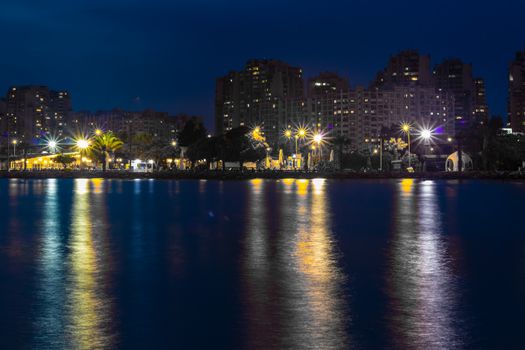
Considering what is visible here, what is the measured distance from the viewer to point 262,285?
Result: 11984mm

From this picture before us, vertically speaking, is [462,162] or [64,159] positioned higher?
[64,159]

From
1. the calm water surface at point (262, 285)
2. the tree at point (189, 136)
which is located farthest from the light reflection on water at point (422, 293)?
the tree at point (189, 136)

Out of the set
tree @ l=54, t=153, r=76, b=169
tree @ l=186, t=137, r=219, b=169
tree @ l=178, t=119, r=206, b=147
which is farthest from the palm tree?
tree @ l=186, t=137, r=219, b=169

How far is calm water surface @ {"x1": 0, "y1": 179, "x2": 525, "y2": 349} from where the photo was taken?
Answer: 28.4 feet

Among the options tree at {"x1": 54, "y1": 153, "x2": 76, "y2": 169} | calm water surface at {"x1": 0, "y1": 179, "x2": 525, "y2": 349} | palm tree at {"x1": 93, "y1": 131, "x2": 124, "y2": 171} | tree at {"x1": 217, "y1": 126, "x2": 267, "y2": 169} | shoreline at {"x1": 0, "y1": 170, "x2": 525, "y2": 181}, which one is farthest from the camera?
tree at {"x1": 54, "y1": 153, "x2": 76, "y2": 169}

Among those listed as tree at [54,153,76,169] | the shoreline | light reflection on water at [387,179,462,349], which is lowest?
light reflection on water at [387,179,462,349]

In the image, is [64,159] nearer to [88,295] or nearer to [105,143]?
[105,143]

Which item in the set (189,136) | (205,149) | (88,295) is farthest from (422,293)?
Answer: (189,136)

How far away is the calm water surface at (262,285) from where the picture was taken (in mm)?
8664

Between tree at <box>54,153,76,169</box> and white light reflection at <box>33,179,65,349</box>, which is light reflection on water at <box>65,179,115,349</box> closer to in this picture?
white light reflection at <box>33,179,65,349</box>

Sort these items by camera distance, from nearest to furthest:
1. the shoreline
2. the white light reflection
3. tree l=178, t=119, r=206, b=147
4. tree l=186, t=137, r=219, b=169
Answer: the white light reflection, the shoreline, tree l=186, t=137, r=219, b=169, tree l=178, t=119, r=206, b=147

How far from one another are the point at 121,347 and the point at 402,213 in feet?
72.1

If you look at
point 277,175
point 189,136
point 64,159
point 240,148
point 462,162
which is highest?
point 189,136

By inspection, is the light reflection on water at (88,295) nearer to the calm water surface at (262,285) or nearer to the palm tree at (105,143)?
the calm water surface at (262,285)
